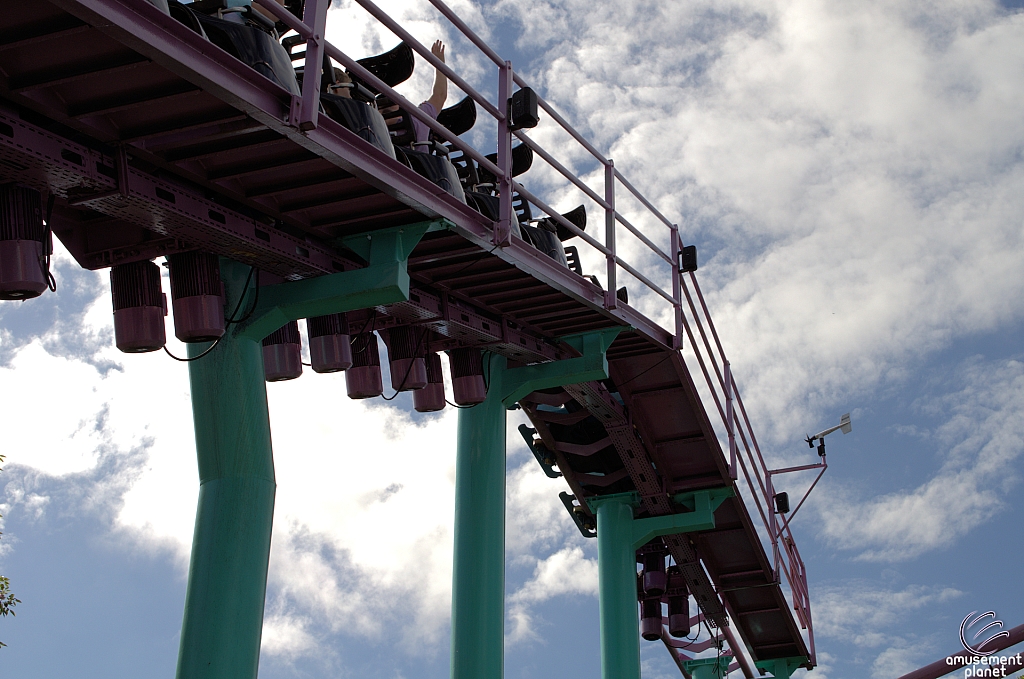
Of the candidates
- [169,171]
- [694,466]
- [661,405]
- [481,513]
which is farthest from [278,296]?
[694,466]

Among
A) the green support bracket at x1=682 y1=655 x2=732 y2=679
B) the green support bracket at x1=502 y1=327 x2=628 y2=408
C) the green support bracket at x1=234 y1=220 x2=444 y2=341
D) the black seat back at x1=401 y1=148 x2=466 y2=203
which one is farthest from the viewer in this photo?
the green support bracket at x1=682 y1=655 x2=732 y2=679

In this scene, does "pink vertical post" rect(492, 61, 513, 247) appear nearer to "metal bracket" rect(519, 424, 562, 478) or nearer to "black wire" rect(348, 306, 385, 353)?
"black wire" rect(348, 306, 385, 353)

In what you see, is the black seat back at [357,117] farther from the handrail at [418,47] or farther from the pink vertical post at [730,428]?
the pink vertical post at [730,428]

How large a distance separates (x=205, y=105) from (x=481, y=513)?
558 centimetres

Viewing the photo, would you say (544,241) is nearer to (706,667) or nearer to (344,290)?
(344,290)

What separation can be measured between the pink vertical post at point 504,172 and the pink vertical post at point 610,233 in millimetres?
1784

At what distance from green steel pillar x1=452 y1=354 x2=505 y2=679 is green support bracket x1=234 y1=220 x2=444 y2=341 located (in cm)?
324

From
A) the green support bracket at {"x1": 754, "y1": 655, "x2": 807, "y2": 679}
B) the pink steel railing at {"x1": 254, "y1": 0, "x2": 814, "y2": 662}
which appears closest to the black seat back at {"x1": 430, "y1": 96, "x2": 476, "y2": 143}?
the pink steel railing at {"x1": 254, "y1": 0, "x2": 814, "y2": 662}

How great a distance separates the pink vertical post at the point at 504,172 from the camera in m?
8.98

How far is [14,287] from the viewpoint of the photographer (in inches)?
266

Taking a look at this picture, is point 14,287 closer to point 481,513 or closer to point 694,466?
point 481,513

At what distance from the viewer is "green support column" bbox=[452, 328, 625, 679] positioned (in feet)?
34.8

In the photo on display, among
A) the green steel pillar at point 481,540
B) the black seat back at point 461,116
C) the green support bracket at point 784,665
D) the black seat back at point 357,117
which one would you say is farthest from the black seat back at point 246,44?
the green support bracket at point 784,665

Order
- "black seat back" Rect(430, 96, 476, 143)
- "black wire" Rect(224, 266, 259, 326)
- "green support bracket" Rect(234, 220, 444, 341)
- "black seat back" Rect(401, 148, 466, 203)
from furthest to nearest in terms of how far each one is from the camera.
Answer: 1. "black seat back" Rect(430, 96, 476, 143)
2. "black seat back" Rect(401, 148, 466, 203)
3. "green support bracket" Rect(234, 220, 444, 341)
4. "black wire" Rect(224, 266, 259, 326)
